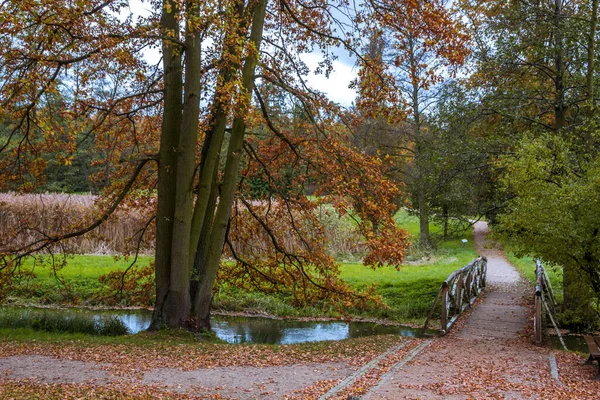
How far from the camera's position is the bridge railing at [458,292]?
1151 centimetres

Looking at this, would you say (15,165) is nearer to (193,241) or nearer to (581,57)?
(193,241)

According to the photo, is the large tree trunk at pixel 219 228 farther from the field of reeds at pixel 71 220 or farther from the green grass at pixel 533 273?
the field of reeds at pixel 71 220

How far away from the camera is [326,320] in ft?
49.6

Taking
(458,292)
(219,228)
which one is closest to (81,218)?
(219,228)

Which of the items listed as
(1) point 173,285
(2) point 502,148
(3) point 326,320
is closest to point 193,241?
(1) point 173,285

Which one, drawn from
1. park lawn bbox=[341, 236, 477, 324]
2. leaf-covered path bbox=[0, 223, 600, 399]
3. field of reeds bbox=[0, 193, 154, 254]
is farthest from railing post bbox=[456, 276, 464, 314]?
field of reeds bbox=[0, 193, 154, 254]

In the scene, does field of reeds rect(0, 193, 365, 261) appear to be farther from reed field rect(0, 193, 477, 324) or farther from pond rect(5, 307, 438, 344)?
pond rect(5, 307, 438, 344)

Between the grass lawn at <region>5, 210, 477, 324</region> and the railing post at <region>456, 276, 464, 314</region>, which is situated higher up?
the railing post at <region>456, 276, 464, 314</region>

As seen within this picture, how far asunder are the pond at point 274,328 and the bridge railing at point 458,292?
28.0 inches

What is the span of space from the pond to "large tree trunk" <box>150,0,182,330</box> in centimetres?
250

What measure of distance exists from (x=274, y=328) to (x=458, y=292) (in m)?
4.51

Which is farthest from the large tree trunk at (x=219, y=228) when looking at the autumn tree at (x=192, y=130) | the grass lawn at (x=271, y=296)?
the grass lawn at (x=271, y=296)

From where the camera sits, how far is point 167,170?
10312 millimetres

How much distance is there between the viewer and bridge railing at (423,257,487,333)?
11.5 m
